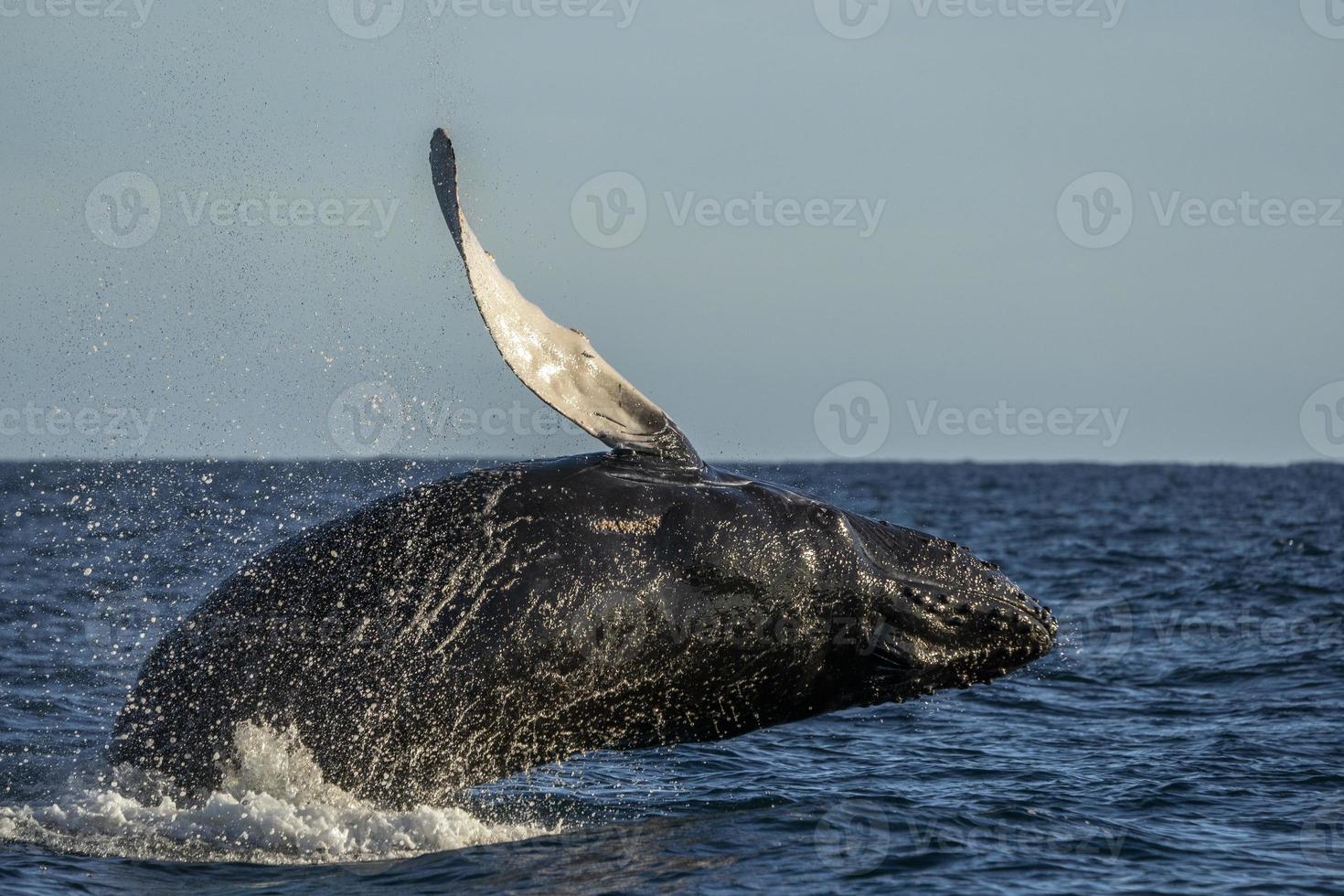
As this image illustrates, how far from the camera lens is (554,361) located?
31.1ft

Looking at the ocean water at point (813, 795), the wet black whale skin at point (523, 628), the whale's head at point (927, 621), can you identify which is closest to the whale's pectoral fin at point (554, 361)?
the wet black whale skin at point (523, 628)

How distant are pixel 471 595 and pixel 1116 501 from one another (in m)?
72.5

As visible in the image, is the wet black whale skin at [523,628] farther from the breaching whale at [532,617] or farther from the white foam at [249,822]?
the white foam at [249,822]

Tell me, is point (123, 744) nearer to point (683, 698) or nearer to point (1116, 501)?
point (683, 698)

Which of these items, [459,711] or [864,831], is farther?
[864,831]

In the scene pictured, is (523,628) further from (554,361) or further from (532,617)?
(554,361)

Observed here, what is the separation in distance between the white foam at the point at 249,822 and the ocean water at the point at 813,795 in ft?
0.05

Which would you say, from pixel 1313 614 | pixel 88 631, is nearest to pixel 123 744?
pixel 88 631

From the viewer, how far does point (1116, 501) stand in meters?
78.2

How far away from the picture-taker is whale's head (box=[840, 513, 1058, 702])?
1026 cm

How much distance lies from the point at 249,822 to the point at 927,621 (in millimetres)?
4452

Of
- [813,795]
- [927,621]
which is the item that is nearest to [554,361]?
[927,621]

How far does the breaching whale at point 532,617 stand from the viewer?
31.3ft

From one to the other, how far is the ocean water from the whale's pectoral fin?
6.29 feet
